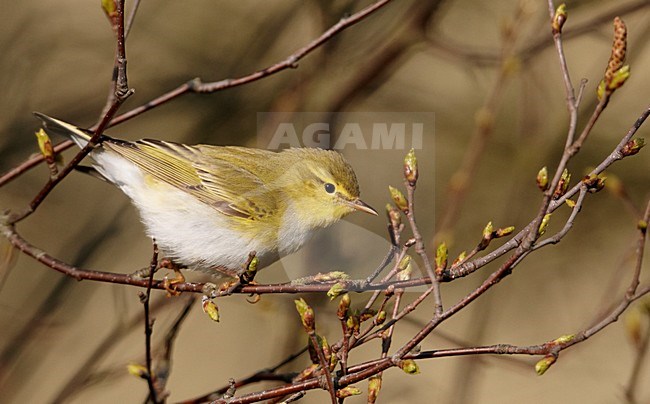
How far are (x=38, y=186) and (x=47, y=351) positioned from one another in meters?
0.90

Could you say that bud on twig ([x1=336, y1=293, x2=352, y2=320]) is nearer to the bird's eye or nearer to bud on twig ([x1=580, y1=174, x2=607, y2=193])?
bud on twig ([x1=580, y1=174, x2=607, y2=193])

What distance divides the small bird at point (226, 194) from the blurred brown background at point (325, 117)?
547 mm

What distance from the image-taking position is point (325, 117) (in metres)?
3.70

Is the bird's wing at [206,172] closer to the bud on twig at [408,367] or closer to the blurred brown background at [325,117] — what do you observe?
the blurred brown background at [325,117]

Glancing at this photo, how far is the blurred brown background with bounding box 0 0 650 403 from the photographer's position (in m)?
4.00

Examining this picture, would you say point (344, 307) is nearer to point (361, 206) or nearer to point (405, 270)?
point (405, 270)

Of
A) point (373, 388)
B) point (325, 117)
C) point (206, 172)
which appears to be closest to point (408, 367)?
point (373, 388)

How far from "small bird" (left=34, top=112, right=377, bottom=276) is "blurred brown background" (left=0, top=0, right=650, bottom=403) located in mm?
547

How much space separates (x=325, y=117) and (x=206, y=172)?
80 centimetres

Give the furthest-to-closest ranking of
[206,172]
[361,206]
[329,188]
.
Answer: [206,172], [329,188], [361,206]

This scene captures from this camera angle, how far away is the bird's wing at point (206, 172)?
9.70ft

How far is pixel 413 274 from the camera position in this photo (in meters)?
2.30

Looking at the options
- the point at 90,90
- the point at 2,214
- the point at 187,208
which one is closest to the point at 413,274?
the point at 187,208

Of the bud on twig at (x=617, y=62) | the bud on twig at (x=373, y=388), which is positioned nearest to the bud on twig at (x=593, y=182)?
the bud on twig at (x=617, y=62)
